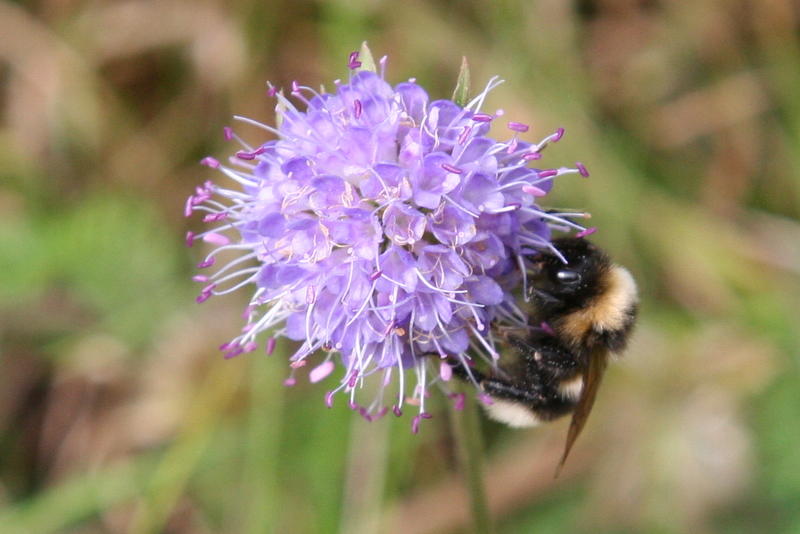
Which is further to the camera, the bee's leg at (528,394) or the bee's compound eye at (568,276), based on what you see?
the bee's leg at (528,394)

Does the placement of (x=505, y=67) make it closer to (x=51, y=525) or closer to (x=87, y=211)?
(x=87, y=211)

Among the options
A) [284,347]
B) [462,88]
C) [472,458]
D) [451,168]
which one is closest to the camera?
[451,168]

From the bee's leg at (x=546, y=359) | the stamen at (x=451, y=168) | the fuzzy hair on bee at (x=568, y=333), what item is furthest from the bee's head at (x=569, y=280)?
the stamen at (x=451, y=168)

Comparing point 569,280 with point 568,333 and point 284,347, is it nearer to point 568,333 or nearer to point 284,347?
point 568,333

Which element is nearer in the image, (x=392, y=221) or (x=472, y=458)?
(x=392, y=221)

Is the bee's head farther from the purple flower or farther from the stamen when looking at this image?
the stamen

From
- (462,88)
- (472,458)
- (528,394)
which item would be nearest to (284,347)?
(472,458)

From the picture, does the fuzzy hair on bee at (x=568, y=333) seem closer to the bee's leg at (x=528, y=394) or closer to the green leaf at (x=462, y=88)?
the bee's leg at (x=528, y=394)
